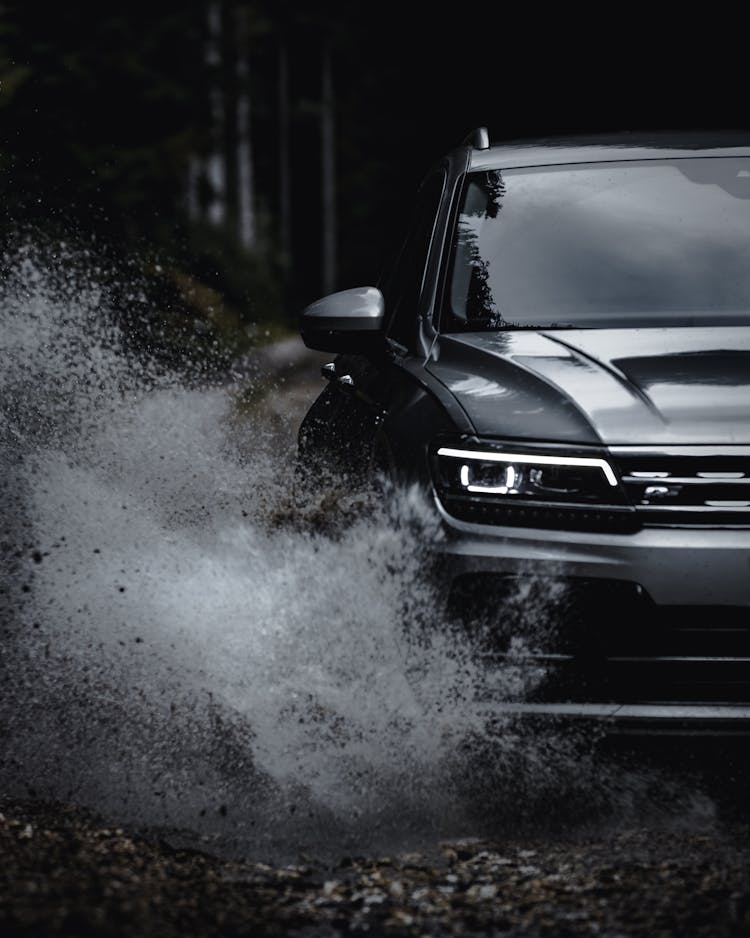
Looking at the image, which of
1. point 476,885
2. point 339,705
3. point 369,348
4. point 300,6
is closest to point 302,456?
point 369,348

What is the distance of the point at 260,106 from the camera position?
2424 inches

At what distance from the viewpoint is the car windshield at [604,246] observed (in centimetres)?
525

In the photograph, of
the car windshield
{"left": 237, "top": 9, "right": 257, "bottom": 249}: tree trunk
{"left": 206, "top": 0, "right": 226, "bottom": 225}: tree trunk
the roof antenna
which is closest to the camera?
the car windshield

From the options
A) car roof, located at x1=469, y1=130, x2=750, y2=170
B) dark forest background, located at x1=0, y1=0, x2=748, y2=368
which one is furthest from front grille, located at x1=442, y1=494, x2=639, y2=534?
dark forest background, located at x1=0, y1=0, x2=748, y2=368

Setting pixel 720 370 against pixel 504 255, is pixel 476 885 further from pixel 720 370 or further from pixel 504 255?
pixel 504 255

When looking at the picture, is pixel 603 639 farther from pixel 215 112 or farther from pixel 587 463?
pixel 215 112

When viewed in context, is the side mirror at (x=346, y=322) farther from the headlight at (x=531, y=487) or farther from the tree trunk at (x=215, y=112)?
the tree trunk at (x=215, y=112)

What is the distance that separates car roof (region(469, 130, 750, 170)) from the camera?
593cm

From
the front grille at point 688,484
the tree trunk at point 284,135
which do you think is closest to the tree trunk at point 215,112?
the tree trunk at point 284,135

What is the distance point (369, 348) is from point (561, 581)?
5.14 ft

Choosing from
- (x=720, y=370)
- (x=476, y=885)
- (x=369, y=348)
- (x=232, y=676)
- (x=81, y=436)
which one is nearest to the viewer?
(x=476, y=885)

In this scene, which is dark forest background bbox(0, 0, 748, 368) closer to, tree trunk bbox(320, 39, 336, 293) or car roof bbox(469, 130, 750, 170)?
car roof bbox(469, 130, 750, 170)

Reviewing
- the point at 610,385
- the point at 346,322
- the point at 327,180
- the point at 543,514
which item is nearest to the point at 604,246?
the point at 346,322

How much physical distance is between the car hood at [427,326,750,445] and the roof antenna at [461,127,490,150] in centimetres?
153
